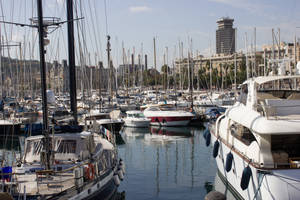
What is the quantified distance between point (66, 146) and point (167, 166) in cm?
1010

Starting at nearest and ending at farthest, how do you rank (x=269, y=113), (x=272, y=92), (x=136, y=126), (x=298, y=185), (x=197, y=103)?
(x=298, y=185)
(x=269, y=113)
(x=272, y=92)
(x=136, y=126)
(x=197, y=103)

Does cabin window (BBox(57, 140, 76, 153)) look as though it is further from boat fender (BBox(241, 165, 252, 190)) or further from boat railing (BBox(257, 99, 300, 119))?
boat railing (BBox(257, 99, 300, 119))

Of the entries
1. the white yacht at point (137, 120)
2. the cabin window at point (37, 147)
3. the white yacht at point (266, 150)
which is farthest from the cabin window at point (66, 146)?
the white yacht at point (137, 120)

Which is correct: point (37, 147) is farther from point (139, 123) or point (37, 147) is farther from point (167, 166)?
point (139, 123)

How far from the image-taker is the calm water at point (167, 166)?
792 inches

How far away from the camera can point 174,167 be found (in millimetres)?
25438

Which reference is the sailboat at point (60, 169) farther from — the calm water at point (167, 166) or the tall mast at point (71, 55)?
the tall mast at point (71, 55)

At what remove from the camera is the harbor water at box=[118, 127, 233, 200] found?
20.1 metres

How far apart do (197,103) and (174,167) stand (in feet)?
129

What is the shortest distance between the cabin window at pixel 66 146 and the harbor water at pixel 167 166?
4153 millimetres

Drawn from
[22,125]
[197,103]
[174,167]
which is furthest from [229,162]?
[197,103]

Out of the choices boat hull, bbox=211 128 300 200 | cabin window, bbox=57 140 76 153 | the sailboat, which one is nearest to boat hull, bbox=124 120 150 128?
the sailboat

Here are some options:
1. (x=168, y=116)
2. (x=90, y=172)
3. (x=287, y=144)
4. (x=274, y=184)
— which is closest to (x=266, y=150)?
(x=274, y=184)

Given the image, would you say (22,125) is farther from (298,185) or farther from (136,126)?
(298,185)
